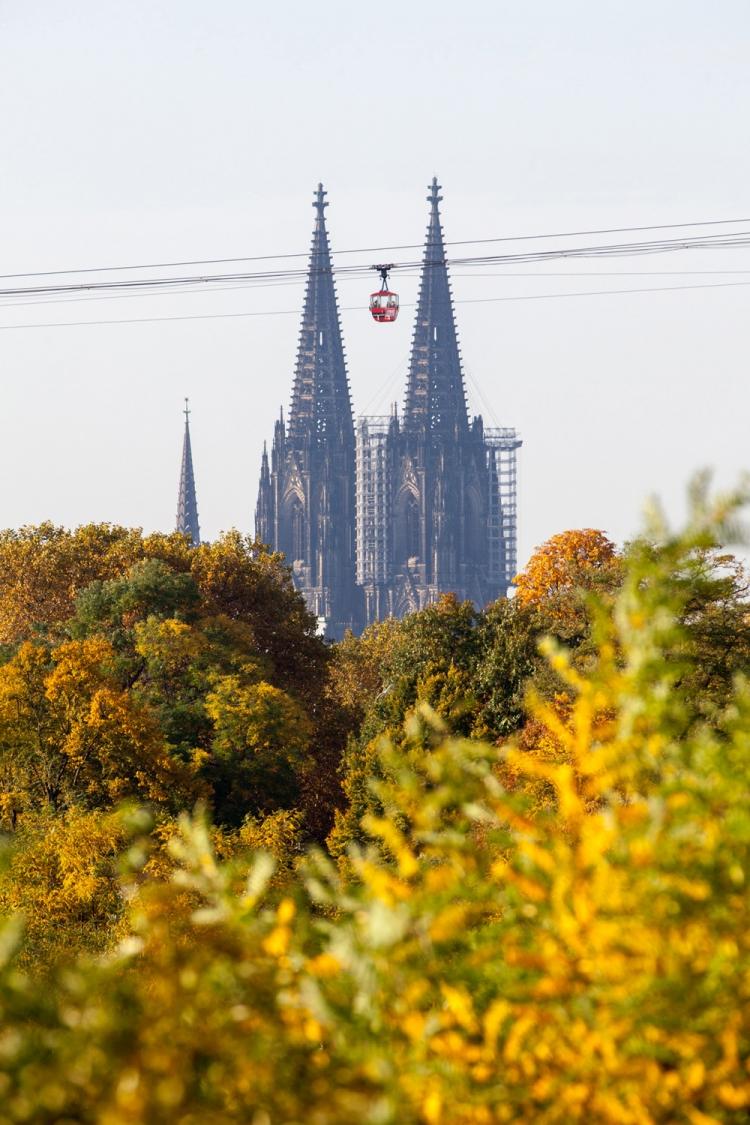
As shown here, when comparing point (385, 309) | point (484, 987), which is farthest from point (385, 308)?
point (484, 987)

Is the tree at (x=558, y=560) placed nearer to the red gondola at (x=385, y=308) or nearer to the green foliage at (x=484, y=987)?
the red gondola at (x=385, y=308)

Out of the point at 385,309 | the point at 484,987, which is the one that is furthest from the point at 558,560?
the point at 484,987

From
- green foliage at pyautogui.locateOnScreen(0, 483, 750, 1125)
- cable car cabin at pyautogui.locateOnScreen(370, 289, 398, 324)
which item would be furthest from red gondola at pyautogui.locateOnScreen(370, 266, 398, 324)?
green foliage at pyautogui.locateOnScreen(0, 483, 750, 1125)

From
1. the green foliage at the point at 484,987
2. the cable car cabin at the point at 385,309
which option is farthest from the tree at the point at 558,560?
the green foliage at the point at 484,987

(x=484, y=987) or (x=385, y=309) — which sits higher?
(x=385, y=309)

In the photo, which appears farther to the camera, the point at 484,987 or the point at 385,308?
the point at 385,308

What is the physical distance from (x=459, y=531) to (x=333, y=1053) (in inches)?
7685

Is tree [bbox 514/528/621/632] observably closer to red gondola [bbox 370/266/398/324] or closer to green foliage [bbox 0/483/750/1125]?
red gondola [bbox 370/266/398/324]

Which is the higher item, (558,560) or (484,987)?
(558,560)

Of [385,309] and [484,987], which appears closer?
[484,987]

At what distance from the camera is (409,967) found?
13.7 feet

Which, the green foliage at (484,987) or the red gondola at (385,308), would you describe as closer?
the green foliage at (484,987)

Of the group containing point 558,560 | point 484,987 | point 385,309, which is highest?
point 385,309

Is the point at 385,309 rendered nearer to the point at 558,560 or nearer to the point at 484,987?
the point at 558,560
